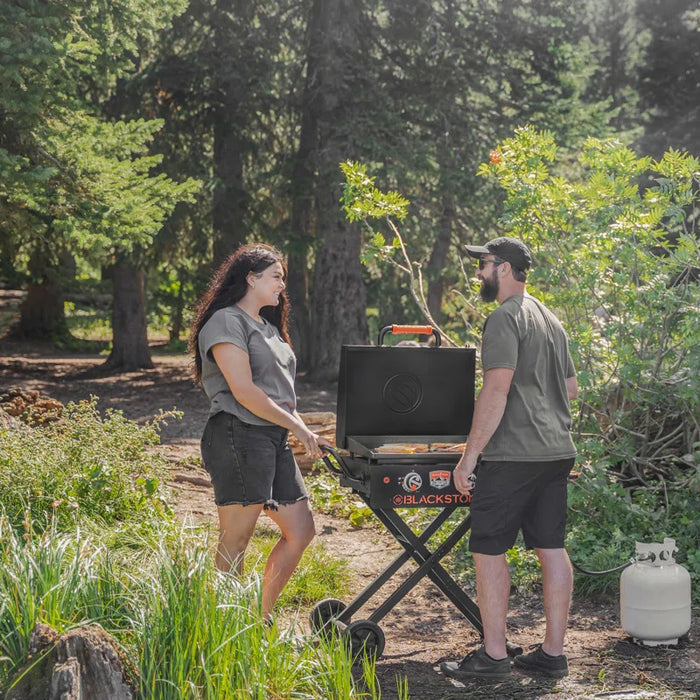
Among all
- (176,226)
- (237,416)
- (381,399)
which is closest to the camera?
(237,416)

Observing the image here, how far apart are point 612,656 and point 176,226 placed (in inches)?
503

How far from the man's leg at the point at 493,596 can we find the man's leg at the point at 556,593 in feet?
0.65

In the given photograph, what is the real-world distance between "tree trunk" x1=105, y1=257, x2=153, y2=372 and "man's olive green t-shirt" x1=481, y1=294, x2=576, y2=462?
1379cm

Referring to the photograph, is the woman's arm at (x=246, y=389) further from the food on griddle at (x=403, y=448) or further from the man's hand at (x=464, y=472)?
the man's hand at (x=464, y=472)

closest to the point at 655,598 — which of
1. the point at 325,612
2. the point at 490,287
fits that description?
the point at 325,612

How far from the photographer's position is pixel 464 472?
4254 mm

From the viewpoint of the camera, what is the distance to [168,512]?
6613mm

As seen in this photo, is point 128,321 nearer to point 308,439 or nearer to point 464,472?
point 308,439

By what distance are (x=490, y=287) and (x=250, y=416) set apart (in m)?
1.20

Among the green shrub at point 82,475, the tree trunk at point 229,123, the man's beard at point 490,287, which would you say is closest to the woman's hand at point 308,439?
the man's beard at point 490,287

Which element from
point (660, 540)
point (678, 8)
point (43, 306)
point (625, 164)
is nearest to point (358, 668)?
point (660, 540)

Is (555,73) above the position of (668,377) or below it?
above

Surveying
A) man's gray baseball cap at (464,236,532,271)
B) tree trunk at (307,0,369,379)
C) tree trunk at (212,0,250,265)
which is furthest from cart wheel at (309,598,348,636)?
tree trunk at (212,0,250,265)

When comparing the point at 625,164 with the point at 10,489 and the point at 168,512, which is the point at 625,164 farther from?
the point at 10,489
